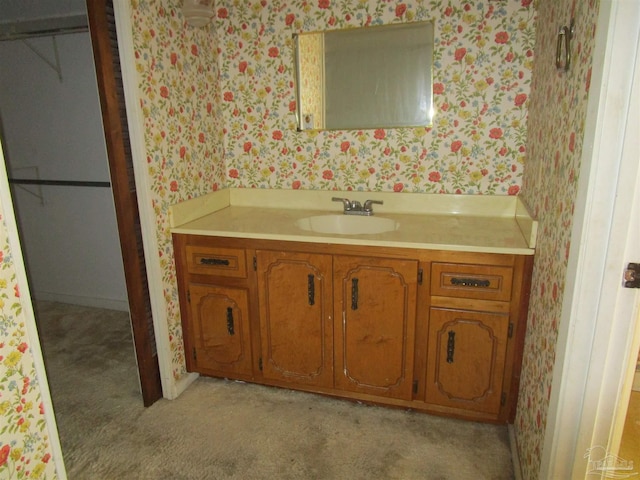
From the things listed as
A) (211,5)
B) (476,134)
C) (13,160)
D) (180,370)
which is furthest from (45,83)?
(476,134)

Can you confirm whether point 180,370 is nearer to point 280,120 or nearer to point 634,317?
point 280,120

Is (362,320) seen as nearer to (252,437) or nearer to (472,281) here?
(472,281)

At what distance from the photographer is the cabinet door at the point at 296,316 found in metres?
1.91

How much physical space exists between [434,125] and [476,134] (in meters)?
0.21

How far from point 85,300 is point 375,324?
7.84 feet

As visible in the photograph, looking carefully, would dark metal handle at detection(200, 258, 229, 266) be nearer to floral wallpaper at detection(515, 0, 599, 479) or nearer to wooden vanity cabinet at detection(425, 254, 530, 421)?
wooden vanity cabinet at detection(425, 254, 530, 421)

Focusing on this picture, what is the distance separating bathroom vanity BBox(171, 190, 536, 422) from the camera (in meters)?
1.73

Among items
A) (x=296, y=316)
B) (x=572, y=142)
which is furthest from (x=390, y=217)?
(x=572, y=142)

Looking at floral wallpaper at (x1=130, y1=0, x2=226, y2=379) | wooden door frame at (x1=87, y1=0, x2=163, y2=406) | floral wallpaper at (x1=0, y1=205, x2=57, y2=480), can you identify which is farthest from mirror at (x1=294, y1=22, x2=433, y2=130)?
floral wallpaper at (x1=0, y1=205, x2=57, y2=480)

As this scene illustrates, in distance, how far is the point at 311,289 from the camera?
192 centimetres

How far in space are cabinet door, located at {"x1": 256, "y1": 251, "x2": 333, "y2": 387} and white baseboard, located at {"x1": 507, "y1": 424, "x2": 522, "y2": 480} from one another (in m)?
0.79

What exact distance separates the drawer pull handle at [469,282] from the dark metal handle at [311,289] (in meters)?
0.59

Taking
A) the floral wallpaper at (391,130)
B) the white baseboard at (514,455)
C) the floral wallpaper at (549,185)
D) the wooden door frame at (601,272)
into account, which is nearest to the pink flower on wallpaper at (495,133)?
the floral wallpaper at (391,130)

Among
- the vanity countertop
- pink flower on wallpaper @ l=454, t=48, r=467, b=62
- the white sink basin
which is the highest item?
pink flower on wallpaper @ l=454, t=48, r=467, b=62
